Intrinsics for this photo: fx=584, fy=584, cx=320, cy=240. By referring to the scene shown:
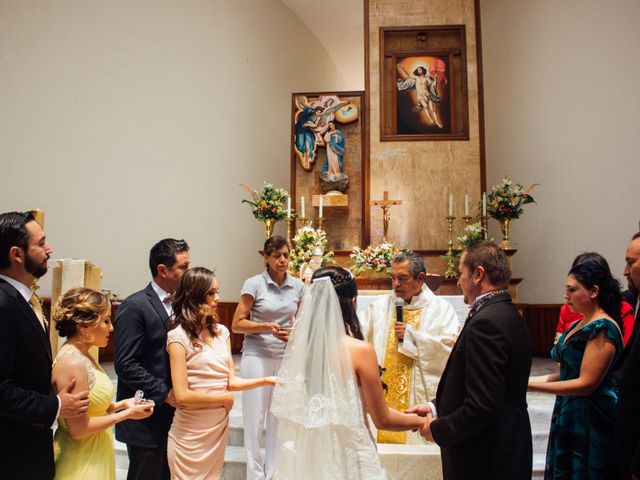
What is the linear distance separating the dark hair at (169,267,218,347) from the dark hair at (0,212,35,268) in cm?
78

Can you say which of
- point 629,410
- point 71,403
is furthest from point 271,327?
point 629,410

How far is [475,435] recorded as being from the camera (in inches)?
91.7

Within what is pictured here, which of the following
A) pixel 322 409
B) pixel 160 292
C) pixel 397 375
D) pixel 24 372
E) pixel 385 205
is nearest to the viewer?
pixel 24 372

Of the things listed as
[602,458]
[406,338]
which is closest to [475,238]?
[406,338]

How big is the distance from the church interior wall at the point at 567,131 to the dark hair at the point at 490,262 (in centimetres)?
657

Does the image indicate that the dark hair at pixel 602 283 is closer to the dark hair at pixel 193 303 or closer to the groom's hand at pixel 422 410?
the groom's hand at pixel 422 410

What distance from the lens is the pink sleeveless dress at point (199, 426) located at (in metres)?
2.74

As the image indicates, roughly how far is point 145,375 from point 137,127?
21.2 feet

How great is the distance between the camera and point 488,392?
221 cm

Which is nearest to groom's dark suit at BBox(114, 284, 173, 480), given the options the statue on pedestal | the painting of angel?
the statue on pedestal

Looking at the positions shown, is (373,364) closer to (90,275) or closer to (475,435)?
(475,435)

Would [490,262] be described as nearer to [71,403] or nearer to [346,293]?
[346,293]

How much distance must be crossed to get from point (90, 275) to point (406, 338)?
2.21 metres

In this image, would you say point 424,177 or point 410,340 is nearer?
point 410,340
